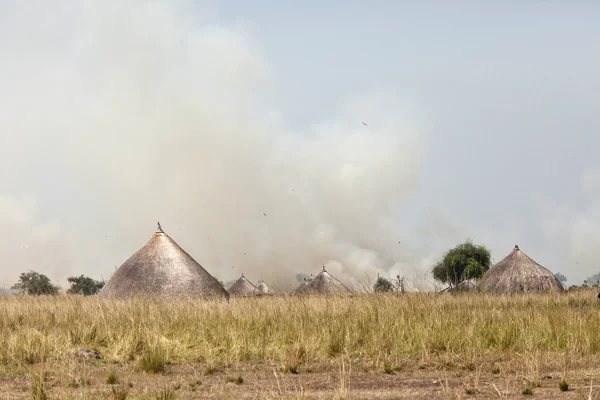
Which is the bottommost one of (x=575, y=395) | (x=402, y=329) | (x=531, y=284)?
(x=575, y=395)

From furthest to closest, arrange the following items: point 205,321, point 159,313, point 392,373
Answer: point 159,313, point 205,321, point 392,373

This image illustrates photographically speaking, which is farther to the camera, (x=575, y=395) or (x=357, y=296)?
(x=357, y=296)

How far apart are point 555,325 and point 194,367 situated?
5555mm

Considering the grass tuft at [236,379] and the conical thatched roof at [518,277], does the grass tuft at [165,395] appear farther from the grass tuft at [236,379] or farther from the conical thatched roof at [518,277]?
the conical thatched roof at [518,277]

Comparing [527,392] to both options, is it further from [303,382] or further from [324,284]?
[324,284]

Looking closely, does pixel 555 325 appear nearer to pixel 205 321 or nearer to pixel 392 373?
pixel 392 373

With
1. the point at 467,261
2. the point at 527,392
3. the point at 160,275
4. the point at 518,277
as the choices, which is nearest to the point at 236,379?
the point at 527,392

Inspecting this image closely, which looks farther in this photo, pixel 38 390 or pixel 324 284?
pixel 324 284

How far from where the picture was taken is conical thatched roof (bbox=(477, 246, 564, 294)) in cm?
3225

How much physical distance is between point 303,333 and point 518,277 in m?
23.7

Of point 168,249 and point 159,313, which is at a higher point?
point 168,249

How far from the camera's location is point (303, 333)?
1098 cm

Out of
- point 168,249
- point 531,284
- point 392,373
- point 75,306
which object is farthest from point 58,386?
point 531,284

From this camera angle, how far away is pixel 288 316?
42.3 feet
